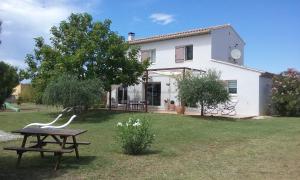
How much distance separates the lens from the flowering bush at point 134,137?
10.7 meters

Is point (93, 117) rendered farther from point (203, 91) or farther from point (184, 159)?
point (184, 159)

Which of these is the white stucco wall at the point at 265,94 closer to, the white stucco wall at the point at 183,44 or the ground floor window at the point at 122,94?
the white stucco wall at the point at 183,44

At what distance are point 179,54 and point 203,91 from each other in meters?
9.30

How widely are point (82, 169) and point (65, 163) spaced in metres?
0.86

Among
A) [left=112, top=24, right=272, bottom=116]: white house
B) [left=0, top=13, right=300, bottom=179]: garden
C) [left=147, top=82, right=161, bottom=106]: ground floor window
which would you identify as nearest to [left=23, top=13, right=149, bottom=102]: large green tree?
[left=0, top=13, right=300, bottom=179]: garden

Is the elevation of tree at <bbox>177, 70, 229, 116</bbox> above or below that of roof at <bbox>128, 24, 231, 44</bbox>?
below

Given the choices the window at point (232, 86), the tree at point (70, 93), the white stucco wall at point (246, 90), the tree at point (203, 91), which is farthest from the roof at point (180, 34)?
the tree at point (70, 93)

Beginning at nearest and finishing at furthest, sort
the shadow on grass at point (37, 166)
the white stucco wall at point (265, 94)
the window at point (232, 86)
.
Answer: the shadow on grass at point (37, 166) → the white stucco wall at point (265, 94) → the window at point (232, 86)

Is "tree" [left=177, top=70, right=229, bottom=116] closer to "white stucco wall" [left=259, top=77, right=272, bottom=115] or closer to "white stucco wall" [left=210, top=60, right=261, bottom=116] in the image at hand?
"white stucco wall" [left=210, top=60, right=261, bottom=116]

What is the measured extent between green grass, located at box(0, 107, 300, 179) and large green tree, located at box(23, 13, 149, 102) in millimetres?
9157

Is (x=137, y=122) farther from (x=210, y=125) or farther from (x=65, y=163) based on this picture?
(x=210, y=125)

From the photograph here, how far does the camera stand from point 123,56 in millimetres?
25906

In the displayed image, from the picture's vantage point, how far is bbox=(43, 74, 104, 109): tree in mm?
21969

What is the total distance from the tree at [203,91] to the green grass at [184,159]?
19.5 ft
